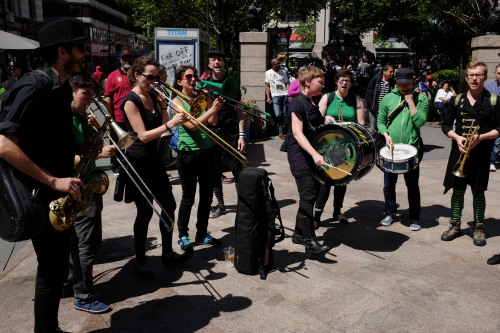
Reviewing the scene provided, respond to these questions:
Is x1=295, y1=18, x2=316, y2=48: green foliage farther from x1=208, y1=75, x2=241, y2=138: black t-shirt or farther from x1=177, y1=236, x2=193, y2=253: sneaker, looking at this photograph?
x1=177, y1=236, x2=193, y2=253: sneaker

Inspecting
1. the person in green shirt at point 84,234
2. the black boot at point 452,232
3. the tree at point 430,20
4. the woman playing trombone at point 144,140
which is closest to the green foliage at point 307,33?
the tree at point 430,20

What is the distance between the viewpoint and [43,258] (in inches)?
119

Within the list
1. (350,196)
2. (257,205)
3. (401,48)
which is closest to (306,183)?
(257,205)

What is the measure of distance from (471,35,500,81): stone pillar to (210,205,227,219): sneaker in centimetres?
755

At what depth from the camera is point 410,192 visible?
5.96m

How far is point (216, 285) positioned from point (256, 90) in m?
8.56

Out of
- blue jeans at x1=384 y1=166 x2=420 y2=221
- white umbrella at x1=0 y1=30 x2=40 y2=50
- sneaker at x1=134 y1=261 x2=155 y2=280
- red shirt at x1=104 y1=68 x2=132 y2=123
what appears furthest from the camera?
white umbrella at x1=0 y1=30 x2=40 y2=50

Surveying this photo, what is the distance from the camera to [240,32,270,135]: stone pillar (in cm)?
1238

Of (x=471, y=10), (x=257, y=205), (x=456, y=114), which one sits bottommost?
(x=257, y=205)

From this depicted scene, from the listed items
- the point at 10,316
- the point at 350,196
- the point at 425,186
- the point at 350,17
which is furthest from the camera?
the point at 350,17

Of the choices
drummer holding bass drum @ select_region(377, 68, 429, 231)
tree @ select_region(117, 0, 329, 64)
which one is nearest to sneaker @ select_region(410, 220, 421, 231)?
drummer holding bass drum @ select_region(377, 68, 429, 231)

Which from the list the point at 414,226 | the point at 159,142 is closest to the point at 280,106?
the point at 414,226

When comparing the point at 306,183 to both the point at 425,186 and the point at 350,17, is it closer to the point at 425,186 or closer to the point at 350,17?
the point at 425,186

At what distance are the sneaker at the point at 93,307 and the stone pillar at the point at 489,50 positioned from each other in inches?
392
